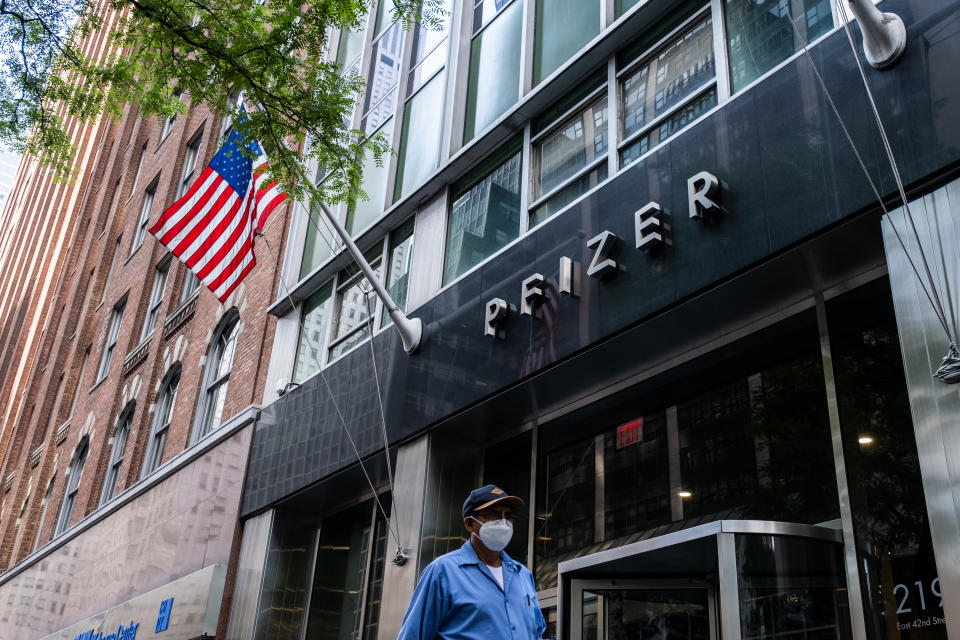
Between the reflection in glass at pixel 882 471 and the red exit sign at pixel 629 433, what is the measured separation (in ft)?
7.38

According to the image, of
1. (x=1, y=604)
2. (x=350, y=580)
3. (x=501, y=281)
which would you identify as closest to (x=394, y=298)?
Result: (x=501, y=281)

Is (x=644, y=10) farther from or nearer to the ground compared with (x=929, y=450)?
farther from the ground

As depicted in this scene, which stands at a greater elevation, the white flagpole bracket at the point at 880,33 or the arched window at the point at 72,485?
the arched window at the point at 72,485

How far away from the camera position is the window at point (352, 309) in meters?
13.8

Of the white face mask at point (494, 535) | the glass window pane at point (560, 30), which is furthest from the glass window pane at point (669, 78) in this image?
the white face mask at point (494, 535)

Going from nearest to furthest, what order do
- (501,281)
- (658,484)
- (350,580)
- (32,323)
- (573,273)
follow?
1. (658,484)
2. (573,273)
3. (501,281)
4. (350,580)
5. (32,323)

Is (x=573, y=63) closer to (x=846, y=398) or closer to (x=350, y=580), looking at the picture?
(x=846, y=398)

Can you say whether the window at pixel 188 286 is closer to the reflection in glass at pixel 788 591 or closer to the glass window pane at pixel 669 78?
the glass window pane at pixel 669 78

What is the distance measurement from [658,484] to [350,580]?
5.97 meters

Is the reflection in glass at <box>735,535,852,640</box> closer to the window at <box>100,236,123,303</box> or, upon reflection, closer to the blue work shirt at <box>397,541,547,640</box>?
the blue work shirt at <box>397,541,547,640</box>

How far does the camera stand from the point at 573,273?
9.52m

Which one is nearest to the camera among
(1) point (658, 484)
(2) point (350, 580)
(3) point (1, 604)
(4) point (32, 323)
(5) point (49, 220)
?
(1) point (658, 484)

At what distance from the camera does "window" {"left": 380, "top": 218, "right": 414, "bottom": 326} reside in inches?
519

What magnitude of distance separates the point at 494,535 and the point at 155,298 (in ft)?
72.2
